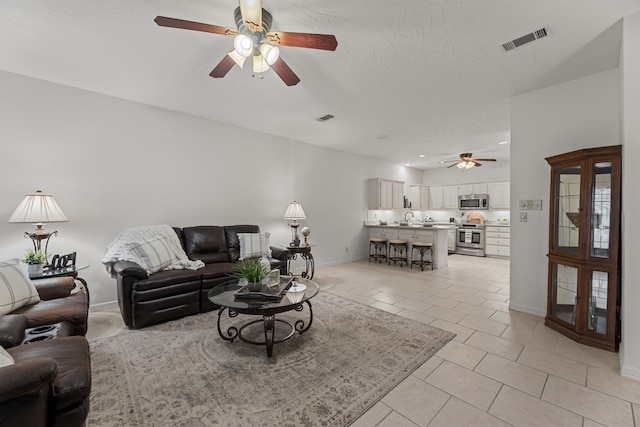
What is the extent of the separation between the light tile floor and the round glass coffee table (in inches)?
38.6

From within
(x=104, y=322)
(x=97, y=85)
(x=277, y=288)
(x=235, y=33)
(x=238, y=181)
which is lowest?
(x=104, y=322)

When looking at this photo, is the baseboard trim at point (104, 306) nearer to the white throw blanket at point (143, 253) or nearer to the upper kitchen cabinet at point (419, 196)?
the white throw blanket at point (143, 253)

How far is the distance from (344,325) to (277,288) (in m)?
0.90

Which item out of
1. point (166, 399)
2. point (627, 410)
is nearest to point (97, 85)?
point (166, 399)

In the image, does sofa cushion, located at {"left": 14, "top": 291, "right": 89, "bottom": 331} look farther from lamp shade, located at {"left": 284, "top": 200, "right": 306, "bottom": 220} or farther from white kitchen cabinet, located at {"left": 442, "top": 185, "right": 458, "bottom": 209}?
white kitchen cabinet, located at {"left": 442, "top": 185, "right": 458, "bottom": 209}

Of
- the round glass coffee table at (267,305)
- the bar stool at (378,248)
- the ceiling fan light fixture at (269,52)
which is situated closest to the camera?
the ceiling fan light fixture at (269,52)

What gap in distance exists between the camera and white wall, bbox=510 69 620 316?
9.16ft

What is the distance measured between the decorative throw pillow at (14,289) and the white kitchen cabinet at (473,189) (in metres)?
9.14

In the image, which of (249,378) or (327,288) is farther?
A: (327,288)

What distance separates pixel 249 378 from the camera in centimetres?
202

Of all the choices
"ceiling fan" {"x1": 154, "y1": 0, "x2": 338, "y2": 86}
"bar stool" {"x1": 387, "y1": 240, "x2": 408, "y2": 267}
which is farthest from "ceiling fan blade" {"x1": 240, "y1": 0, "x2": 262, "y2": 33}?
"bar stool" {"x1": 387, "y1": 240, "x2": 408, "y2": 267}

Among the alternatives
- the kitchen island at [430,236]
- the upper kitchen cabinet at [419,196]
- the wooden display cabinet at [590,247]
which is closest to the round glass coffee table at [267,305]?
the wooden display cabinet at [590,247]

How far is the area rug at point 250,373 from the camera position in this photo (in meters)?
1.67

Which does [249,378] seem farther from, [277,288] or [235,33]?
[235,33]
